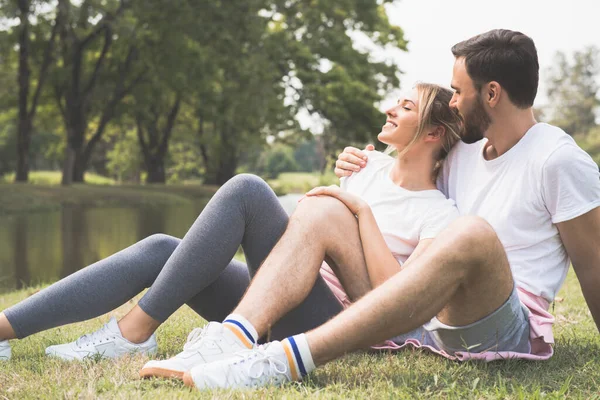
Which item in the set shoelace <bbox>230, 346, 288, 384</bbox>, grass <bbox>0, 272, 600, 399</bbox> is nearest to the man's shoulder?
grass <bbox>0, 272, 600, 399</bbox>

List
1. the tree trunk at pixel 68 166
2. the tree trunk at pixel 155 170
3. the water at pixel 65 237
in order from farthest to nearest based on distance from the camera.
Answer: the tree trunk at pixel 155 170 → the tree trunk at pixel 68 166 → the water at pixel 65 237

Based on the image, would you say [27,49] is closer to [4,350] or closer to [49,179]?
[49,179]

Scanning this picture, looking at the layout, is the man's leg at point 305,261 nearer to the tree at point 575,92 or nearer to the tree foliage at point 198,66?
the tree foliage at point 198,66

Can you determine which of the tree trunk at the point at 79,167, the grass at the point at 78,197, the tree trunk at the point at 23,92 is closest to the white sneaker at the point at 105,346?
the grass at the point at 78,197

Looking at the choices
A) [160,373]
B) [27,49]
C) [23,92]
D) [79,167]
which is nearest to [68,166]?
[79,167]

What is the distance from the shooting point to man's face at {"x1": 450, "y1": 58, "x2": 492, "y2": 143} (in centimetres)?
277

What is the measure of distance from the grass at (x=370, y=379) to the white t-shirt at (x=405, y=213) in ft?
1.50

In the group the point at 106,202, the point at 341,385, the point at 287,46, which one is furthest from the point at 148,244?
the point at 287,46

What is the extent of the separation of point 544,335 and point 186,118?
115 ft

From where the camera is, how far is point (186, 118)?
36.5 metres

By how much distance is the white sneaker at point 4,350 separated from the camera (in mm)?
2783

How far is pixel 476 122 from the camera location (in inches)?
112

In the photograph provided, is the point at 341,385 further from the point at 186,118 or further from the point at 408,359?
the point at 186,118

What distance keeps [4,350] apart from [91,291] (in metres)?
0.41
